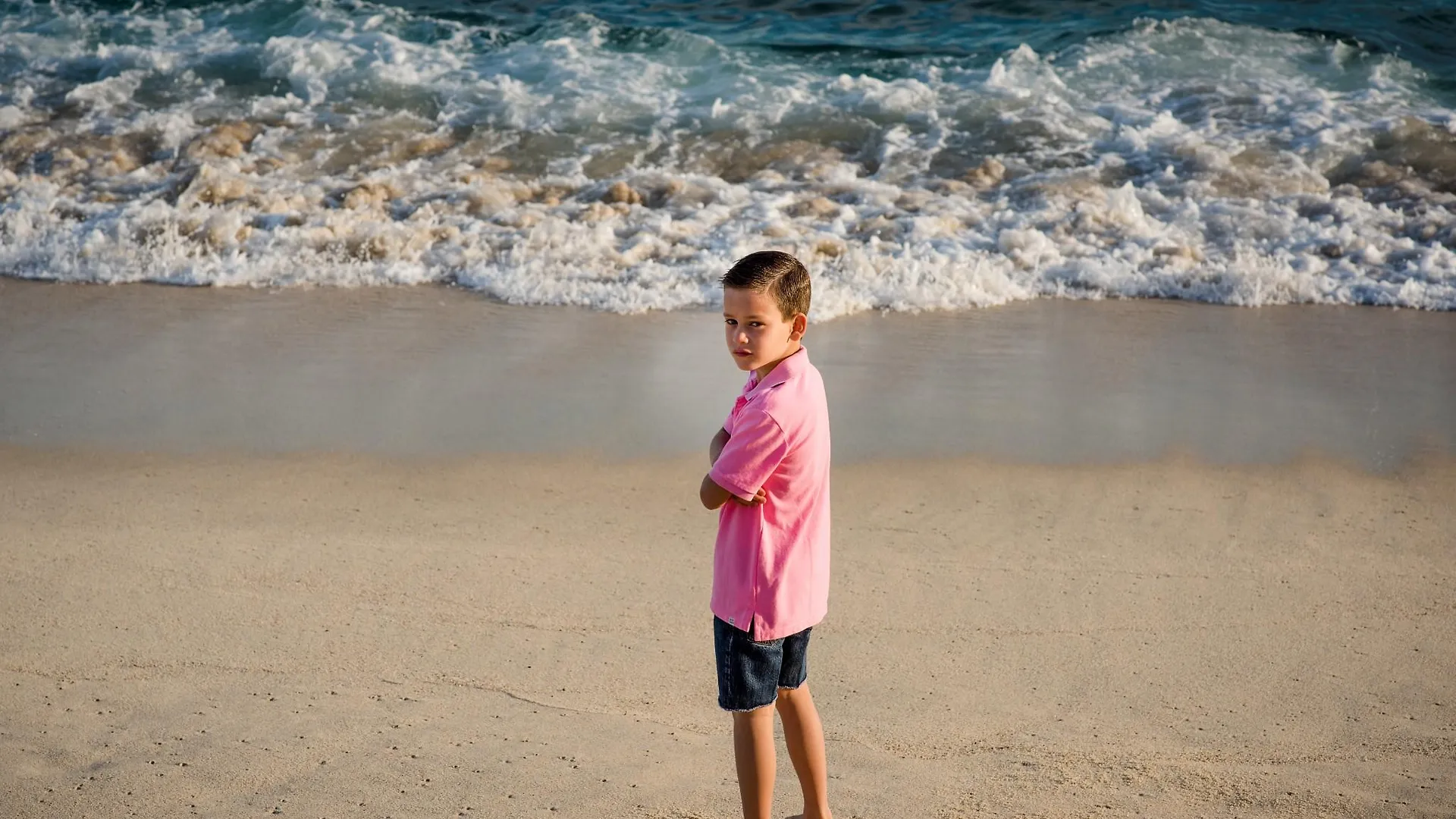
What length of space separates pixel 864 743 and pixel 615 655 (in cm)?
81

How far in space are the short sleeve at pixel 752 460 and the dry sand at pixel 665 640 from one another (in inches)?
37.1

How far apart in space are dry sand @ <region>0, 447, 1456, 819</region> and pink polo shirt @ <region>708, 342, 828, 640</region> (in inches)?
26.8

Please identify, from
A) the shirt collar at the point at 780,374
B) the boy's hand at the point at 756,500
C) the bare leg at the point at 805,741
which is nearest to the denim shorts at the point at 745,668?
the bare leg at the point at 805,741

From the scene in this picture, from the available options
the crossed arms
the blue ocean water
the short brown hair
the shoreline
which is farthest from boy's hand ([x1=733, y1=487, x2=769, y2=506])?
the blue ocean water

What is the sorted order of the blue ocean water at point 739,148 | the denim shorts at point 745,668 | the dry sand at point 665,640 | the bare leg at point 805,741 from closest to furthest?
the denim shorts at point 745,668 → the bare leg at point 805,741 → the dry sand at point 665,640 → the blue ocean water at point 739,148

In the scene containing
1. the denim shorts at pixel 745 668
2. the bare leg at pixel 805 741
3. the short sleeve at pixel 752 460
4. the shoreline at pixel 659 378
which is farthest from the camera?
the shoreline at pixel 659 378

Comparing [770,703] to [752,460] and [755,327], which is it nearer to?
[752,460]

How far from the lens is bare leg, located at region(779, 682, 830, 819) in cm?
282

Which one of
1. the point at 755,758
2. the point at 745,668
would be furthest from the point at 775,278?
the point at 755,758

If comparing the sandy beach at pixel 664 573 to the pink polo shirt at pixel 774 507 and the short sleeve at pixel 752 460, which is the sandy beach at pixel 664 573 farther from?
the short sleeve at pixel 752 460

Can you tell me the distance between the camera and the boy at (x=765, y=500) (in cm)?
256

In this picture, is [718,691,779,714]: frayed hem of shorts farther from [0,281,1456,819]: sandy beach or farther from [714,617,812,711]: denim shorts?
[0,281,1456,819]: sandy beach

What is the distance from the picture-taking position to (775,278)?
2605 millimetres

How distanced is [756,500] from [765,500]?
0.03 meters
